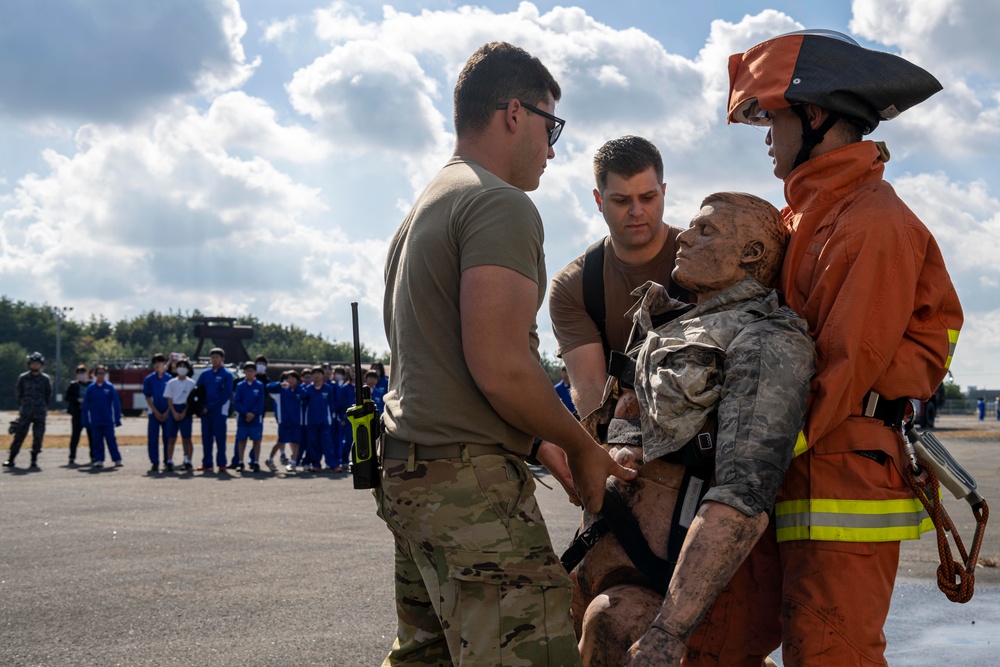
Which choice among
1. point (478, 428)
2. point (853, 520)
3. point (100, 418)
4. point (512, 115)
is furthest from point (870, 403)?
point (100, 418)

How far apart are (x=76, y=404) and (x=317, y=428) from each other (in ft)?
17.4

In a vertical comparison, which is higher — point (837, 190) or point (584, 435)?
point (837, 190)

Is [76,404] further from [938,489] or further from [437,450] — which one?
[938,489]

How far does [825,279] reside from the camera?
2.62 meters

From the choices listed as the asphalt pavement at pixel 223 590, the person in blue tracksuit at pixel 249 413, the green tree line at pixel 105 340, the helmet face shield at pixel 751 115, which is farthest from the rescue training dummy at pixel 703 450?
the green tree line at pixel 105 340

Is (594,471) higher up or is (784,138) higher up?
(784,138)

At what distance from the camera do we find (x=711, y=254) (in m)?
2.80

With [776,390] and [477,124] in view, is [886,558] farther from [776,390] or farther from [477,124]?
[477,124]

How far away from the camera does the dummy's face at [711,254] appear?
2.80 metres

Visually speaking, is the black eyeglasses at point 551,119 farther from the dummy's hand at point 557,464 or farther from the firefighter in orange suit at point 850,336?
the dummy's hand at point 557,464

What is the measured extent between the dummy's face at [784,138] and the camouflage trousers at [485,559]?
4.00 feet

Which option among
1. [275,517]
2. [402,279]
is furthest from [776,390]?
[275,517]

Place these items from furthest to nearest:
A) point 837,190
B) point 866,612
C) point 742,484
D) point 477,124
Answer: point 477,124 < point 837,190 < point 866,612 < point 742,484

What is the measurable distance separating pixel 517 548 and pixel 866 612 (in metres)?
0.93
